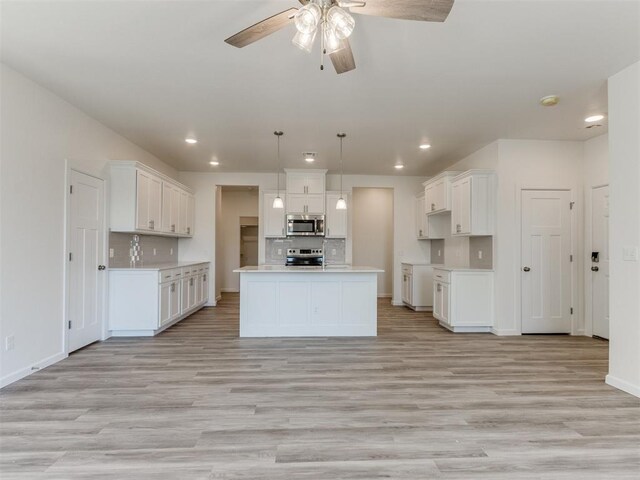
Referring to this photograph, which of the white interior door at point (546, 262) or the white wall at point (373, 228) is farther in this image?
the white wall at point (373, 228)

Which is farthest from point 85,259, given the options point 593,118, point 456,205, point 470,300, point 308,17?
point 593,118

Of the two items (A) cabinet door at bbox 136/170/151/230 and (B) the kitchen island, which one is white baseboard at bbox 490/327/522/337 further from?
(A) cabinet door at bbox 136/170/151/230

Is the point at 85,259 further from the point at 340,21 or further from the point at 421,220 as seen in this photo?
the point at 421,220

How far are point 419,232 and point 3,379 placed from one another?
6322 millimetres

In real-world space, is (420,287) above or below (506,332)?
above

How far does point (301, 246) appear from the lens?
700cm

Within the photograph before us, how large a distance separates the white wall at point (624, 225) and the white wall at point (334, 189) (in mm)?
4234

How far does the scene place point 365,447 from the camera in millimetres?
2000

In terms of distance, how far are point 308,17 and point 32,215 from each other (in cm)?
305

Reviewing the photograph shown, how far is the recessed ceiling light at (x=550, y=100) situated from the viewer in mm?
3327

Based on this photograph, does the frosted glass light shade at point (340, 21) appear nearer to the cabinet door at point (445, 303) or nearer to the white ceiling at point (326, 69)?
the white ceiling at point (326, 69)

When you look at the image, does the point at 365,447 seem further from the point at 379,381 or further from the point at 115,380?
the point at 115,380

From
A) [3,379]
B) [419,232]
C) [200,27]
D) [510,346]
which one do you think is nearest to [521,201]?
[510,346]

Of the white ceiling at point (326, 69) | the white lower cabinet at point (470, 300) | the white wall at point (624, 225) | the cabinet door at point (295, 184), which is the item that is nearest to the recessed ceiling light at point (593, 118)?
the white ceiling at point (326, 69)
